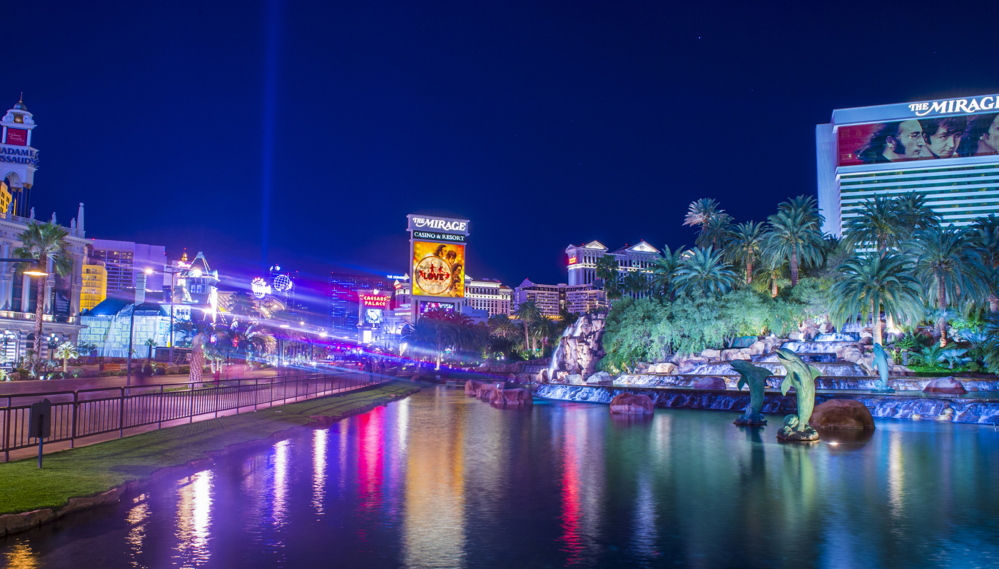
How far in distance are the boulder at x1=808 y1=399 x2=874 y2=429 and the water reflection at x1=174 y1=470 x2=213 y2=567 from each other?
23105mm

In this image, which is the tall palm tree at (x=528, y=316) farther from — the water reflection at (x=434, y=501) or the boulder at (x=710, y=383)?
the water reflection at (x=434, y=501)

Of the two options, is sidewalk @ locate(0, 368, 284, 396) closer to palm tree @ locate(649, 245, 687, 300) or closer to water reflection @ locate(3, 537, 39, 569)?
water reflection @ locate(3, 537, 39, 569)

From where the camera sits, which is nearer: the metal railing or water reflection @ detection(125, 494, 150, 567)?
water reflection @ detection(125, 494, 150, 567)

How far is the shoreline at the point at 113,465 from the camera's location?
11047mm

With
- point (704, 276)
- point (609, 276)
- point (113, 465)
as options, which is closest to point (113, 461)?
point (113, 465)

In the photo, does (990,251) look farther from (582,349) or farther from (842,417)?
(842,417)

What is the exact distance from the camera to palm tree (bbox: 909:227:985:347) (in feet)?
182

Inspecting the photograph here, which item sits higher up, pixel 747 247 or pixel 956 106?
pixel 956 106

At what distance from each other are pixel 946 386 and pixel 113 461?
150 feet

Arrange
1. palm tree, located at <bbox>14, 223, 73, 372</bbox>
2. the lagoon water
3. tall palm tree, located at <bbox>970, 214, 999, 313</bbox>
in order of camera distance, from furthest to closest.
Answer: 1. tall palm tree, located at <bbox>970, 214, 999, 313</bbox>
2. palm tree, located at <bbox>14, 223, 73, 372</bbox>
3. the lagoon water

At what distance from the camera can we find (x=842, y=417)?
91.8 feet

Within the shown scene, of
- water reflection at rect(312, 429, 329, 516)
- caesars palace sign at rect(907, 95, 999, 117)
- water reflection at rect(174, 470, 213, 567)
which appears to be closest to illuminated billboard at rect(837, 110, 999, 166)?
caesars palace sign at rect(907, 95, 999, 117)

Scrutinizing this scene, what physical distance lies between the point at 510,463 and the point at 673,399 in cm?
2627

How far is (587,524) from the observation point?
1208cm
